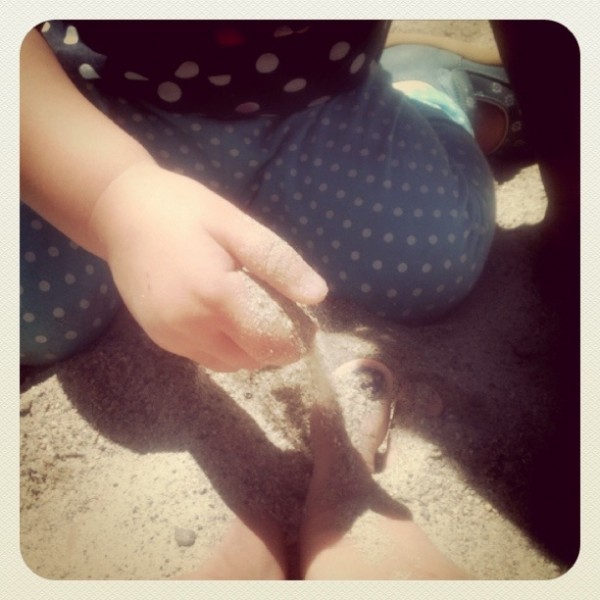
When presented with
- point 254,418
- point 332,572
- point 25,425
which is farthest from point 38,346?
point 332,572

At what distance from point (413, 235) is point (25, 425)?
0.39m

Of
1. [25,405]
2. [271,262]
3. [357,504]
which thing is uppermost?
[271,262]

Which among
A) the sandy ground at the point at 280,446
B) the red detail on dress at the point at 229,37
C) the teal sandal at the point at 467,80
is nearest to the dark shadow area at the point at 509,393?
the sandy ground at the point at 280,446

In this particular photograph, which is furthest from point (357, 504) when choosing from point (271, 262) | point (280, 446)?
point (271, 262)

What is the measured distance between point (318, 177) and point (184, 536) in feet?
1.10

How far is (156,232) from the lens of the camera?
0.28m

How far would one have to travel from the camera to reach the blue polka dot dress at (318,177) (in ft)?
1.42

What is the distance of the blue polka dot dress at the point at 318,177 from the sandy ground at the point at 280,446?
4cm

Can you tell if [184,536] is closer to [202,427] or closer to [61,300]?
[202,427]

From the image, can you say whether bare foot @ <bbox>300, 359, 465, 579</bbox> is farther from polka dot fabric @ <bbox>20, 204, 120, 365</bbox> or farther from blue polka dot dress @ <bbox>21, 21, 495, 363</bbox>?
polka dot fabric @ <bbox>20, 204, 120, 365</bbox>

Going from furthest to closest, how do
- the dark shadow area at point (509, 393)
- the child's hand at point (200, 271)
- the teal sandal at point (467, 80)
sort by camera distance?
the teal sandal at point (467, 80) < the dark shadow area at point (509, 393) < the child's hand at point (200, 271)

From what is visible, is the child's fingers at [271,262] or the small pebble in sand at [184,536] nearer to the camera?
the child's fingers at [271,262]

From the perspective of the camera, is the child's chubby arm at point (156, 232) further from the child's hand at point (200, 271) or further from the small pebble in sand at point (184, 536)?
the small pebble in sand at point (184, 536)

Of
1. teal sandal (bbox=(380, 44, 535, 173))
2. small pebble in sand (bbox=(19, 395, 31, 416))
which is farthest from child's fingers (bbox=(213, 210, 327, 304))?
teal sandal (bbox=(380, 44, 535, 173))
